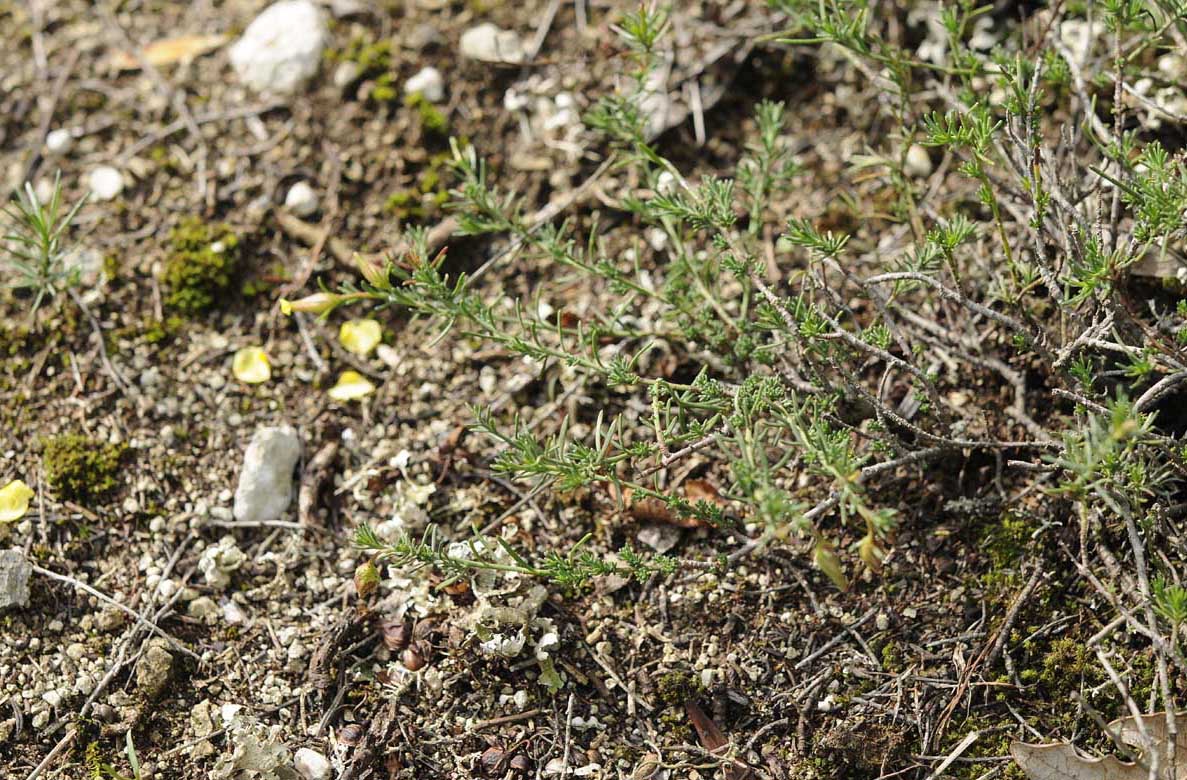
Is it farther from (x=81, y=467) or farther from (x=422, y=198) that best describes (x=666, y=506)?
(x=81, y=467)

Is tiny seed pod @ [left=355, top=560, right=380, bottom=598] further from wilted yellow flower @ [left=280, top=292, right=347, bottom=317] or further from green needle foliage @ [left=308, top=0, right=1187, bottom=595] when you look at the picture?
wilted yellow flower @ [left=280, top=292, right=347, bottom=317]

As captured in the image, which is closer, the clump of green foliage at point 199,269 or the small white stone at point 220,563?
the small white stone at point 220,563

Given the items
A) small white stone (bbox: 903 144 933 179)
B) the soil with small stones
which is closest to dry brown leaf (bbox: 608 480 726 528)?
the soil with small stones

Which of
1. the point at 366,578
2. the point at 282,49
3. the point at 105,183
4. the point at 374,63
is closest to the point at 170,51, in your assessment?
the point at 282,49

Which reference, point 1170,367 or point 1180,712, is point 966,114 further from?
point 1180,712

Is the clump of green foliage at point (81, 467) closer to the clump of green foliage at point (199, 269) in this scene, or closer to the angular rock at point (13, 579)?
the angular rock at point (13, 579)

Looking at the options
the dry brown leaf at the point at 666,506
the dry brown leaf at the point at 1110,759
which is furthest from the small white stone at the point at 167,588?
the dry brown leaf at the point at 1110,759
